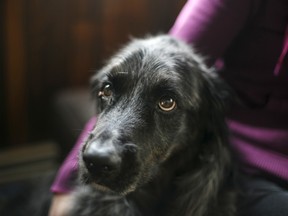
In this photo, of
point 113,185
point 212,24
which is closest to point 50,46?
point 212,24

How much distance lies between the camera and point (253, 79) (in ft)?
4.10

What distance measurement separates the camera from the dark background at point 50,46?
215 centimetres

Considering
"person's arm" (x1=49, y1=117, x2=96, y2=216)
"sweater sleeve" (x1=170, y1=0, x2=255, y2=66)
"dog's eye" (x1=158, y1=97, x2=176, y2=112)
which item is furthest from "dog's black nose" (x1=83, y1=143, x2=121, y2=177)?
"sweater sleeve" (x1=170, y1=0, x2=255, y2=66)

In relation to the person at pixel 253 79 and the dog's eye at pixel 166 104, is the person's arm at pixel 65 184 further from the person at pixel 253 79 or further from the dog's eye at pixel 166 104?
the dog's eye at pixel 166 104

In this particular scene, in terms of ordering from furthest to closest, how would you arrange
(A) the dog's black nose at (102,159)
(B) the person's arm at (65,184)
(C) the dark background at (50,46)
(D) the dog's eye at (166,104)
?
(C) the dark background at (50,46), (B) the person's arm at (65,184), (D) the dog's eye at (166,104), (A) the dog's black nose at (102,159)

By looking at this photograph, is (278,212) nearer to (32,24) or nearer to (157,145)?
(157,145)

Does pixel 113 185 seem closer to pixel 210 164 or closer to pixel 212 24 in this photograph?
pixel 210 164

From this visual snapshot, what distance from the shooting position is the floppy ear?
1189mm

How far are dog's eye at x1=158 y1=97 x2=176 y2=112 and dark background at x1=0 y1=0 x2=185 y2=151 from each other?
3.49ft

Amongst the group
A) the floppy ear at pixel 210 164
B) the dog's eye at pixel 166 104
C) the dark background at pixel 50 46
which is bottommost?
the dark background at pixel 50 46

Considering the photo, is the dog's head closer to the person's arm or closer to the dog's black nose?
the dog's black nose

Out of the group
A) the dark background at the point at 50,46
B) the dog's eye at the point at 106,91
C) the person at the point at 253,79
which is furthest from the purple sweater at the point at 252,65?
the dark background at the point at 50,46

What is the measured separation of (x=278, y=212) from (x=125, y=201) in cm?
37

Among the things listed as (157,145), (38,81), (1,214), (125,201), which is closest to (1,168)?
(38,81)
